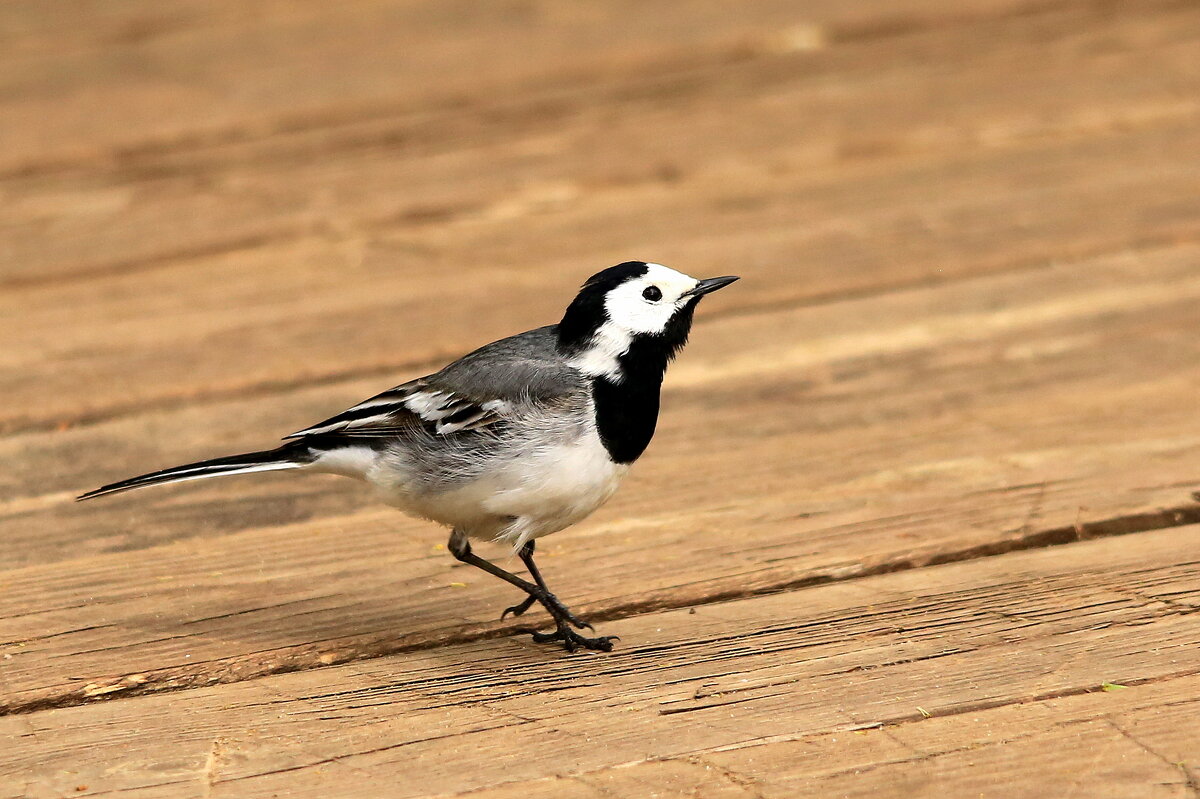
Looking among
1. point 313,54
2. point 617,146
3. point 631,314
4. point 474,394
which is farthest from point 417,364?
point 313,54

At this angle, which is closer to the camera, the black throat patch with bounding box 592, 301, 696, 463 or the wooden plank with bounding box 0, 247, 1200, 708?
the wooden plank with bounding box 0, 247, 1200, 708

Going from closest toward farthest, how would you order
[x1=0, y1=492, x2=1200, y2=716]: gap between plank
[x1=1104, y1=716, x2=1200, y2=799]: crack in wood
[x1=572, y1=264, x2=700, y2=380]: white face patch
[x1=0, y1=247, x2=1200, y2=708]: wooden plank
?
[x1=1104, y1=716, x2=1200, y2=799]: crack in wood < [x1=0, y1=492, x2=1200, y2=716]: gap between plank < [x1=0, y1=247, x2=1200, y2=708]: wooden plank < [x1=572, y1=264, x2=700, y2=380]: white face patch

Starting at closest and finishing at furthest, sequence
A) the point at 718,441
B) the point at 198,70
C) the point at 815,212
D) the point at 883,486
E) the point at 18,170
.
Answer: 1. the point at 883,486
2. the point at 718,441
3. the point at 815,212
4. the point at 18,170
5. the point at 198,70

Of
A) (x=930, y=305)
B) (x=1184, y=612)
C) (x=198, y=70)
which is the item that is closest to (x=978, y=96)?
(x=930, y=305)

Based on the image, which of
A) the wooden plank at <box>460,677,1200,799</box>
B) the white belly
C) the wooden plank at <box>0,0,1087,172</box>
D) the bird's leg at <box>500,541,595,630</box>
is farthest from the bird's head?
the wooden plank at <box>0,0,1087,172</box>

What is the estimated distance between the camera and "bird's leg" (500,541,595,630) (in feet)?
10.3

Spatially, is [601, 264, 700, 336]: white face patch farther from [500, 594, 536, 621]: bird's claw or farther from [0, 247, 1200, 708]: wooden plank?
[500, 594, 536, 621]: bird's claw

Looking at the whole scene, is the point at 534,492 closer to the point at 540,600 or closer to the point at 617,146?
the point at 540,600

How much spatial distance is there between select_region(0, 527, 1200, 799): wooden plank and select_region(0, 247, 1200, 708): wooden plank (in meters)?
0.14

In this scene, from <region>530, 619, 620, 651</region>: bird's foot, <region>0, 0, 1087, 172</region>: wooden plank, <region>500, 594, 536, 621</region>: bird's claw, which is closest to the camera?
<region>530, 619, 620, 651</region>: bird's foot

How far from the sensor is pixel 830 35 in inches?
→ 266

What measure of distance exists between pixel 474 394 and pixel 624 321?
0.36 m

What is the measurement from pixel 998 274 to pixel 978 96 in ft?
5.09

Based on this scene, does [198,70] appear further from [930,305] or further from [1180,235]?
[1180,235]
